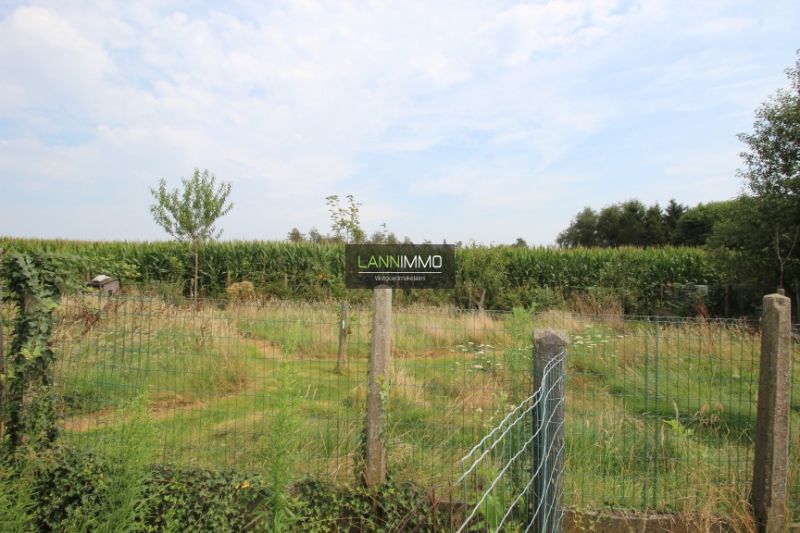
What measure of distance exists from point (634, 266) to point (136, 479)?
16958 mm

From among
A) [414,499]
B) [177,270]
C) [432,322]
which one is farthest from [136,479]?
[177,270]

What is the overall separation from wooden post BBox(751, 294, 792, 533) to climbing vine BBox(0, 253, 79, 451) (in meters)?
4.88

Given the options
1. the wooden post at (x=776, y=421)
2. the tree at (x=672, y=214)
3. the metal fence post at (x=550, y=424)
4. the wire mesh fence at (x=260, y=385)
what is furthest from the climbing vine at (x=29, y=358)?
the tree at (x=672, y=214)

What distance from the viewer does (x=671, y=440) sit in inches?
148

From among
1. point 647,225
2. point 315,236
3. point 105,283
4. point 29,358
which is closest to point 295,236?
point 315,236

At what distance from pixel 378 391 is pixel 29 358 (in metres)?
2.64

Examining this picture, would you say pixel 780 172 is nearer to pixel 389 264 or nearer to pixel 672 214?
pixel 389 264

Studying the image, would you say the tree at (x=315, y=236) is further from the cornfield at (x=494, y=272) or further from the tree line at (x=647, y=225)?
the tree line at (x=647, y=225)

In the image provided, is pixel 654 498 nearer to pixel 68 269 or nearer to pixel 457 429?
pixel 457 429

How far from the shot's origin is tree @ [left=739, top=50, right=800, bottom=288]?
1043 cm

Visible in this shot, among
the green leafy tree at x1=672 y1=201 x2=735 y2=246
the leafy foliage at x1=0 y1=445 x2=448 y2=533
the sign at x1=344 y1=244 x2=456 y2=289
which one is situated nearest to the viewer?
the leafy foliage at x1=0 y1=445 x2=448 y2=533

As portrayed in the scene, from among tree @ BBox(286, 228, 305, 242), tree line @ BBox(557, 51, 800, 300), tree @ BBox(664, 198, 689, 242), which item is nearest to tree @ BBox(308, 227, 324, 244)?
tree @ BBox(286, 228, 305, 242)

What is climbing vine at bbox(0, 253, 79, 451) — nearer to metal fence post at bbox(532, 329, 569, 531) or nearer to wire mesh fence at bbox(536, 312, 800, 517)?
metal fence post at bbox(532, 329, 569, 531)

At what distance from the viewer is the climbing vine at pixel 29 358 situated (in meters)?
3.71
